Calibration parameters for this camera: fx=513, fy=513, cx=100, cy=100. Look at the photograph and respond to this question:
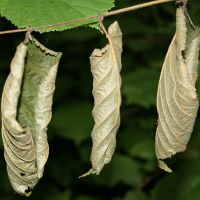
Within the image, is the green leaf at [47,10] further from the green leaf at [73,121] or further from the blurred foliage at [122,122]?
the green leaf at [73,121]

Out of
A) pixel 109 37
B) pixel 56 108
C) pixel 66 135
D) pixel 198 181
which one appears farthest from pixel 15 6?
pixel 56 108

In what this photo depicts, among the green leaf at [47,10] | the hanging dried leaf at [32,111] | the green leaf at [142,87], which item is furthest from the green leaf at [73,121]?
the hanging dried leaf at [32,111]

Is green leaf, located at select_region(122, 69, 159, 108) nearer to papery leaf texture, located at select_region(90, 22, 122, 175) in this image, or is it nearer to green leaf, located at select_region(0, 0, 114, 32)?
green leaf, located at select_region(0, 0, 114, 32)

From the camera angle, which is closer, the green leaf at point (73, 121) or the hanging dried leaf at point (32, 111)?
the hanging dried leaf at point (32, 111)

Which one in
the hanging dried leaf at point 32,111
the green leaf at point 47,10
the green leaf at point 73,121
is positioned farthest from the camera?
the green leaf at point 73,121

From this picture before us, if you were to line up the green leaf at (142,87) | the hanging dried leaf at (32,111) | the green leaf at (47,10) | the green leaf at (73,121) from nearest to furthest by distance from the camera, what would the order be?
the hanging dried leaf at (32,111), the green leaf at (47,10), the green leaf at (142,87), the green leaf at (73,121)

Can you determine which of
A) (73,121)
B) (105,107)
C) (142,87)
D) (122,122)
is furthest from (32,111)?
(122,122)
